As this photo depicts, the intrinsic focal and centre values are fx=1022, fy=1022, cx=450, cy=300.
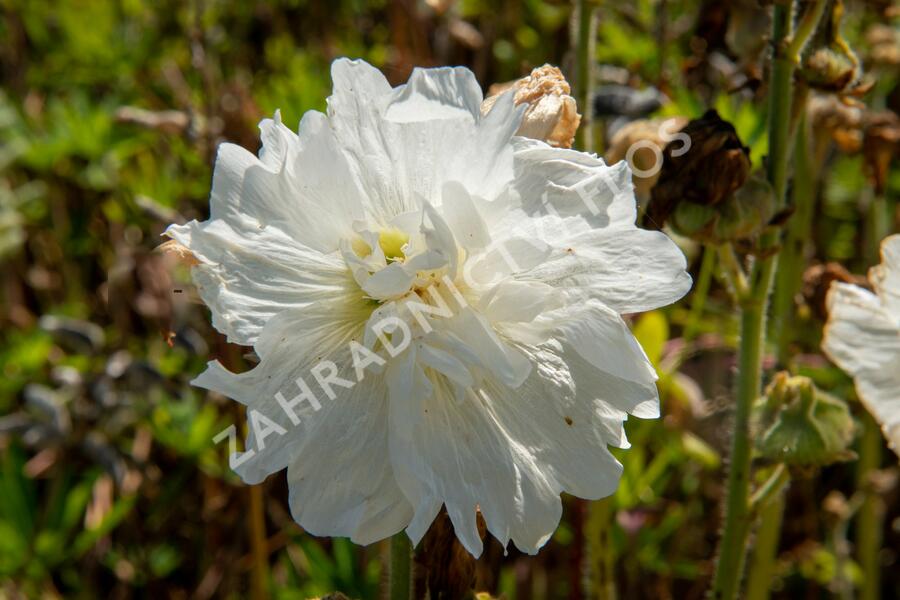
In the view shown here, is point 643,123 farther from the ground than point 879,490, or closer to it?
farther from the ground

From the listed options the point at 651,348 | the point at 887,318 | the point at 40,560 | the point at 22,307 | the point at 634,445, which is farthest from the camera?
the point at 22,307

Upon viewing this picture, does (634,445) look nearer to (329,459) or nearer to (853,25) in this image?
(329,459)

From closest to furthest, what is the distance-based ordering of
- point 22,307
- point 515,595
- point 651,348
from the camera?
point 651,348 < point 515,595 < point 22,307

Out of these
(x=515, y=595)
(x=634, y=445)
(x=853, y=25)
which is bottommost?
(x=515, y=595)

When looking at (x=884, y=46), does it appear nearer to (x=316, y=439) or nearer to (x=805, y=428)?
(x=805, y=428)

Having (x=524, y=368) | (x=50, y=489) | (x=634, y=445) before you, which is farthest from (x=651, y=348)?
(x=50, y=489)

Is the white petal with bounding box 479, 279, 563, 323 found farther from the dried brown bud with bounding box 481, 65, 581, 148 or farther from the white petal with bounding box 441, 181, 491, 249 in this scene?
the dried brown bud with bounding box 481, 65, 581, 148

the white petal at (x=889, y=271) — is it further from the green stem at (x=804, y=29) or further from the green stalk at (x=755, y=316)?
the green stem at (x=804, y=29)

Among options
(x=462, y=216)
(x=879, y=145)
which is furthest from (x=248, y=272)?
(x=879, y=145)

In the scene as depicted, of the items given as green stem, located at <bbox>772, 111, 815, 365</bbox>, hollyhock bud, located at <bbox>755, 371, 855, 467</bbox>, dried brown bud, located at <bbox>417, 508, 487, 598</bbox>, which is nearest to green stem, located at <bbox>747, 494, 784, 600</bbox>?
green stem, located at <bbox>772, 111, 815, 365</bbox>
